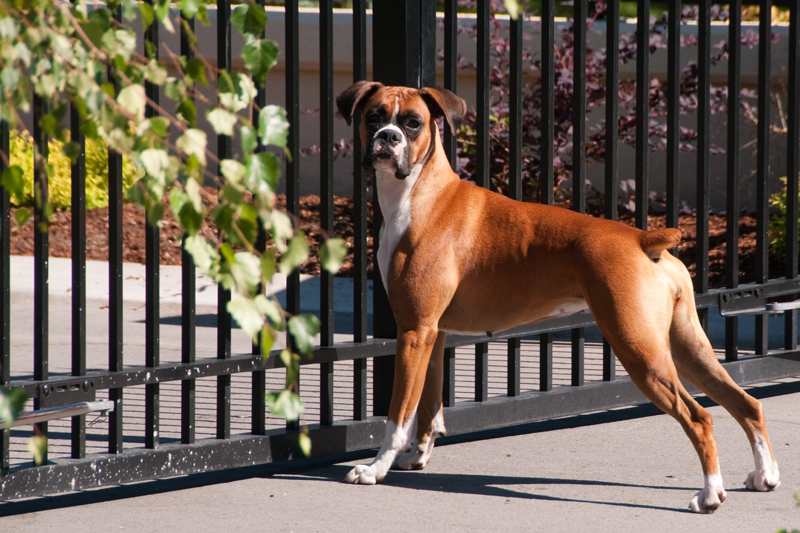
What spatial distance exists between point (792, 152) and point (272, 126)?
5.12 meters

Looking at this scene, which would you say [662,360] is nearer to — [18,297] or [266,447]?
[266,447]

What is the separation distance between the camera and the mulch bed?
10.5 m

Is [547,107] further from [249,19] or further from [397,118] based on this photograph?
[249,19]

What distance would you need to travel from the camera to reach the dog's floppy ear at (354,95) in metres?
4.18

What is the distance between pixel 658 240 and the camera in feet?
12.5

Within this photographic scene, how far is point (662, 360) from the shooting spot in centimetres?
371

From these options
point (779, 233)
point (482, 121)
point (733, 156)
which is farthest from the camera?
point (779, 233)

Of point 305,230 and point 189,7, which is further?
point 305,230

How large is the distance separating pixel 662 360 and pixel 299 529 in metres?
1.60

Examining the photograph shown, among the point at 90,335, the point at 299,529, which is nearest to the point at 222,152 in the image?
the point at 299,529

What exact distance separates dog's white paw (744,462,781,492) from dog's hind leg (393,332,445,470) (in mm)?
1445

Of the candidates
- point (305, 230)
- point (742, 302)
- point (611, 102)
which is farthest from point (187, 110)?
point (305, 230)

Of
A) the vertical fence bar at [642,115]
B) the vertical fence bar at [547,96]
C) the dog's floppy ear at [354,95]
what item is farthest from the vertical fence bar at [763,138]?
the dog's floppy ear at [354,95]

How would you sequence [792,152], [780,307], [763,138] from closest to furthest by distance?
[780,307]
[763,138]
[792,152]
